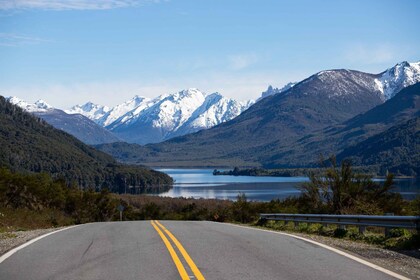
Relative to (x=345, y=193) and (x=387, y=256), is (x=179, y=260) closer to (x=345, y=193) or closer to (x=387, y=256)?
(x=387, y=256)

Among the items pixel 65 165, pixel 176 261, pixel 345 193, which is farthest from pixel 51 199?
pixel 65 165

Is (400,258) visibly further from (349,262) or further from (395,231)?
(395,231)

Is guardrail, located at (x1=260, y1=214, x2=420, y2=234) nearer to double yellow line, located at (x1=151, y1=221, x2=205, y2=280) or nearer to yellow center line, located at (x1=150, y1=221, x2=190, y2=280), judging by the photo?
double yellow line, located at (x1=151, y1=221, x2=205, y2=280)

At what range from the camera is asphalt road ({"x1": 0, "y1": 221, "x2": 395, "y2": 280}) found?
9.95 meters

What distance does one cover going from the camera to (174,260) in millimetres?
11297

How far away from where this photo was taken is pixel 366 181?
87.5 ft

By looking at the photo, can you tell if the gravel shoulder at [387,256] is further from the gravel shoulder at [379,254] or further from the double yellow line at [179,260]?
the double yellow line at [179,260]

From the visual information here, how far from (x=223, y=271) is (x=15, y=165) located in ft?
506

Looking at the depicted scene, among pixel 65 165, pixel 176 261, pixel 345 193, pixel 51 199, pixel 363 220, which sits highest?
pixel 65 165

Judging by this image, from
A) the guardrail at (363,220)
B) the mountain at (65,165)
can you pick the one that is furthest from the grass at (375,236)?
the mountain at (65,165)

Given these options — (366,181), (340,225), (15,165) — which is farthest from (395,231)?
(15,165)

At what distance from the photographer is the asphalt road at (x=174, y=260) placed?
995 centimetres

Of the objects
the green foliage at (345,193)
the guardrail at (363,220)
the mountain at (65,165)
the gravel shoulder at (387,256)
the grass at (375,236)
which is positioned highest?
the mountain at (65,165)

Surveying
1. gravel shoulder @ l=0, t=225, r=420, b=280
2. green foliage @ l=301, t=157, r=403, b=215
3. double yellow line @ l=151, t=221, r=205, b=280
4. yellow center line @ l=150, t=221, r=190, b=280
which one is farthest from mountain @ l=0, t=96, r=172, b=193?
yellow center line @ l=150, t=221, r=190, b=280
